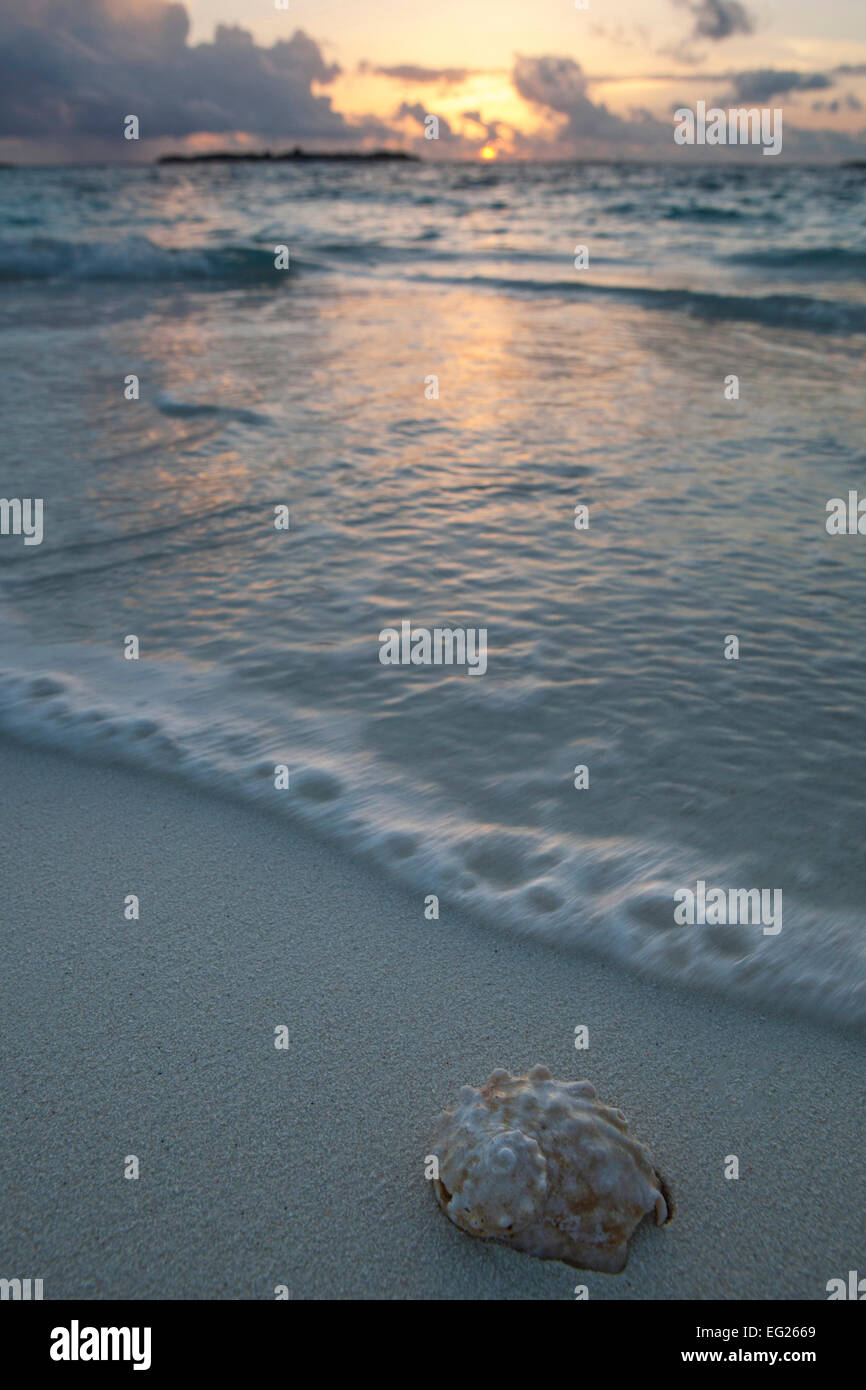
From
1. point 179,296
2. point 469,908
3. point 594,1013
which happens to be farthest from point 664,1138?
point 179,296

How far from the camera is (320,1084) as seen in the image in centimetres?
200

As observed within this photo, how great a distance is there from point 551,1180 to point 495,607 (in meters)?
2.82

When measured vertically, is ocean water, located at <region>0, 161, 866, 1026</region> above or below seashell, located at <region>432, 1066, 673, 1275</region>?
above

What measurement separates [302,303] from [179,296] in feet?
7.61

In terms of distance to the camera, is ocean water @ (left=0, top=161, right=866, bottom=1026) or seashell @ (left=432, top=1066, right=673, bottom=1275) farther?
ocean water @ (left=0, top=161, right=866, bottom=1026)

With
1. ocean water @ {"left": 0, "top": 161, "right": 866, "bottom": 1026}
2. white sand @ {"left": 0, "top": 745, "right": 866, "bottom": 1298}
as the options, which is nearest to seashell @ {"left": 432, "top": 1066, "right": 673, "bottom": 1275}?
white sand @ {"left": 0, "top": 745, "right": 866, "bottom": 1298}

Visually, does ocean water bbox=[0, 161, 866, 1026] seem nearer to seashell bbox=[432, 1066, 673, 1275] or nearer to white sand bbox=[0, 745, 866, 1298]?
white sand bbox=[0, 745, 866, 1298]

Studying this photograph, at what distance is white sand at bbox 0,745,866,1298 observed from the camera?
1.66 m

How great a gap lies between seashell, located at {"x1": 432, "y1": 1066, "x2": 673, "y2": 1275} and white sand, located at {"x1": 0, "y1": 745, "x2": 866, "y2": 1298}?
0.21 ft

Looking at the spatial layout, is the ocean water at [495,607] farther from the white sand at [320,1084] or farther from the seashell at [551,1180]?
the seashell at [551,1180]

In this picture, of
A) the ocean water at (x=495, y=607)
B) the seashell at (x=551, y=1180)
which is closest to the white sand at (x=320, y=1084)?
the seashell at (x=551, y=1180)

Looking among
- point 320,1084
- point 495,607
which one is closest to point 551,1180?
point 320,1084

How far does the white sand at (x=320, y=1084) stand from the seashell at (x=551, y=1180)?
6 cm
